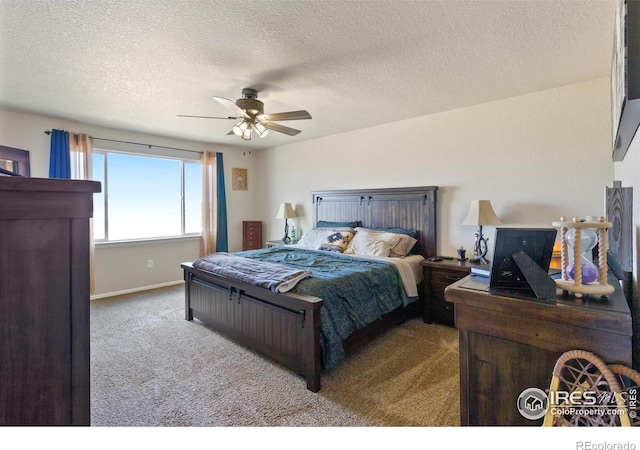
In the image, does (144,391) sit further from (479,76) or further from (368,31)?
(479,76)

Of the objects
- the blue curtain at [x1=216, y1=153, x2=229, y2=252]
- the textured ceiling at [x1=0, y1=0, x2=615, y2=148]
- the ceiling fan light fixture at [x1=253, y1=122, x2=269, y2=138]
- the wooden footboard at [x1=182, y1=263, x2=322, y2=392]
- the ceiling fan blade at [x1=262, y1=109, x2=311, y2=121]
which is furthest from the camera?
the blue curtain at [x1=216, y1=153, x2=229, y2=252]

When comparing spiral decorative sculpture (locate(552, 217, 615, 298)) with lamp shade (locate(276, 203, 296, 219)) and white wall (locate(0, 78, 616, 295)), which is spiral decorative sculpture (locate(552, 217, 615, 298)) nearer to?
white wall (locate(0, 78, 616, 295))

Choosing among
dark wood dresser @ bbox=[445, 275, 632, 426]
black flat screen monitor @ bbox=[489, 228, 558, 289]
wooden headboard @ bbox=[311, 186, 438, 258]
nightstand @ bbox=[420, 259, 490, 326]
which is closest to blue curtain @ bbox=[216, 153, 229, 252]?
wooden headboard @ bbox=[311, 186, 438, 258]

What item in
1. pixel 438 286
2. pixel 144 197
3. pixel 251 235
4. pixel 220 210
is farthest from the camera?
pixel 251 235

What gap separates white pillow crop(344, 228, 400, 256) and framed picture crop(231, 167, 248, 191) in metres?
2.89

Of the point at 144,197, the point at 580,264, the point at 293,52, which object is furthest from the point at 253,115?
the point at 144,197

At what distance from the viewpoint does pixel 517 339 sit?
1.09m

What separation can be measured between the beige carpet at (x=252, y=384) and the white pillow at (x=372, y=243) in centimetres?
92

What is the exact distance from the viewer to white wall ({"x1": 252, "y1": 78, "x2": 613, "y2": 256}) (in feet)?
9.43

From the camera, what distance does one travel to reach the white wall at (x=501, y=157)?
287cm

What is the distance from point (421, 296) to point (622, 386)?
2759 millimetres

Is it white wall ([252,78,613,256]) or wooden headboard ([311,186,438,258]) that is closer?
white wall ([252,78,613,256])

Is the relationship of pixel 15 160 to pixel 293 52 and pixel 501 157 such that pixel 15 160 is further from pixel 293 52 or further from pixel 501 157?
pixel 501 157

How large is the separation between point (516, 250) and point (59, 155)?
4.99 m
